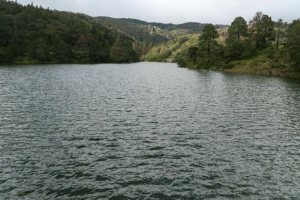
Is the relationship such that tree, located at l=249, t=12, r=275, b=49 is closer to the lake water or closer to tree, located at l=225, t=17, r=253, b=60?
tree, located at l=225, t=17, r=253, b=60

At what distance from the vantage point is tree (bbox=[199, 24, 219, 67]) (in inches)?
5290

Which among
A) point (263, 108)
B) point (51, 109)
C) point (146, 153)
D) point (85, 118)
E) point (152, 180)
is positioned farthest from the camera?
point (263, 108)

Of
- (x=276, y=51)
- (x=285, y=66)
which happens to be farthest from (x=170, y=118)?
(x=276, y=51)

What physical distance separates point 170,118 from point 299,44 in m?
82.6

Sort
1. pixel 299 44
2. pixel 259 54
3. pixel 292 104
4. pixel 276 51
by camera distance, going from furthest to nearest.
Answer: pixel 259 54, pixel 276 51, pixel 299 44, pixel 292 104

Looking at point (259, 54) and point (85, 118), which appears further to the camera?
point (259, 54)

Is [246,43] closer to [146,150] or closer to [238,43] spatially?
[238,43]

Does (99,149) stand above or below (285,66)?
below

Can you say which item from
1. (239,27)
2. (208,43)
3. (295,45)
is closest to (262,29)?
(239,27)

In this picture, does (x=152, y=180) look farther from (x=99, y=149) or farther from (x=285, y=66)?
(x=285, y=66)

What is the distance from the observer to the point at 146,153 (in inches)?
832

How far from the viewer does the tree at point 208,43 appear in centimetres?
13438

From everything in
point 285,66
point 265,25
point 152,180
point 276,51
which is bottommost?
point 152,180

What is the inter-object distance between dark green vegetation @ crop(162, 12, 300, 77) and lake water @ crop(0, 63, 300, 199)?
68.2m
